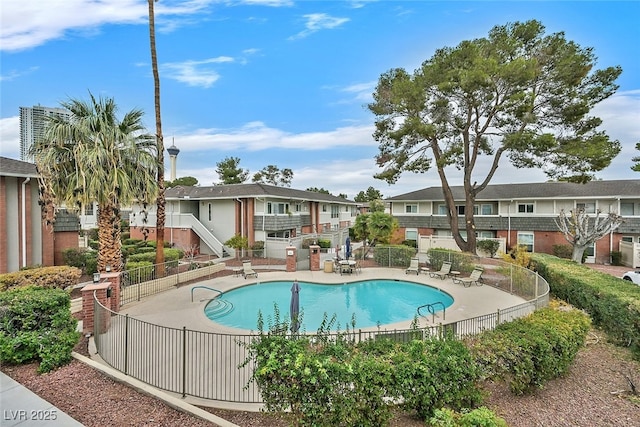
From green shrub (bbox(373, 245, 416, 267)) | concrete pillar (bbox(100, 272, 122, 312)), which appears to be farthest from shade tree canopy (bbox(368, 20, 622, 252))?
concrete pillar (bbox(100, 272, 122, 312))

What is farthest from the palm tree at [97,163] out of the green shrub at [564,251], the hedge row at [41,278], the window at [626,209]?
the window at [626,209]

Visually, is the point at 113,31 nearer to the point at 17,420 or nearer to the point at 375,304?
the point at 17,420

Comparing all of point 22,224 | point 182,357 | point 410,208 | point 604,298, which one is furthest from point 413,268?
point 22,224

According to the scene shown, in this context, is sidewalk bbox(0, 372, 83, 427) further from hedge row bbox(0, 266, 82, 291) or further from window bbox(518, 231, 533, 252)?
window bbox(518, 231, 533, 252)

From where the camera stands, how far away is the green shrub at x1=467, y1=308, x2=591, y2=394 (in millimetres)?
5375

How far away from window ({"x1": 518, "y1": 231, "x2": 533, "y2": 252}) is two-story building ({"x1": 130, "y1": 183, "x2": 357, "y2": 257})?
19412 millimetres

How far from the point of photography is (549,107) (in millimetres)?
19328

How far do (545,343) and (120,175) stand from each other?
48.7 feet

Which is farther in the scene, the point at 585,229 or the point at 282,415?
the point at 585,229

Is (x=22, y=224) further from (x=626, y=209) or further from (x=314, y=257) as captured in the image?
(x=626, y=209)

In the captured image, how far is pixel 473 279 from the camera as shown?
16016 mm

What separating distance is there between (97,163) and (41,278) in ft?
15.3

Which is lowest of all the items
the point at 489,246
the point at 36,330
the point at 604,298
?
the point at 604,298

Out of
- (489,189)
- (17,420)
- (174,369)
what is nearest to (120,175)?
(174,369)
